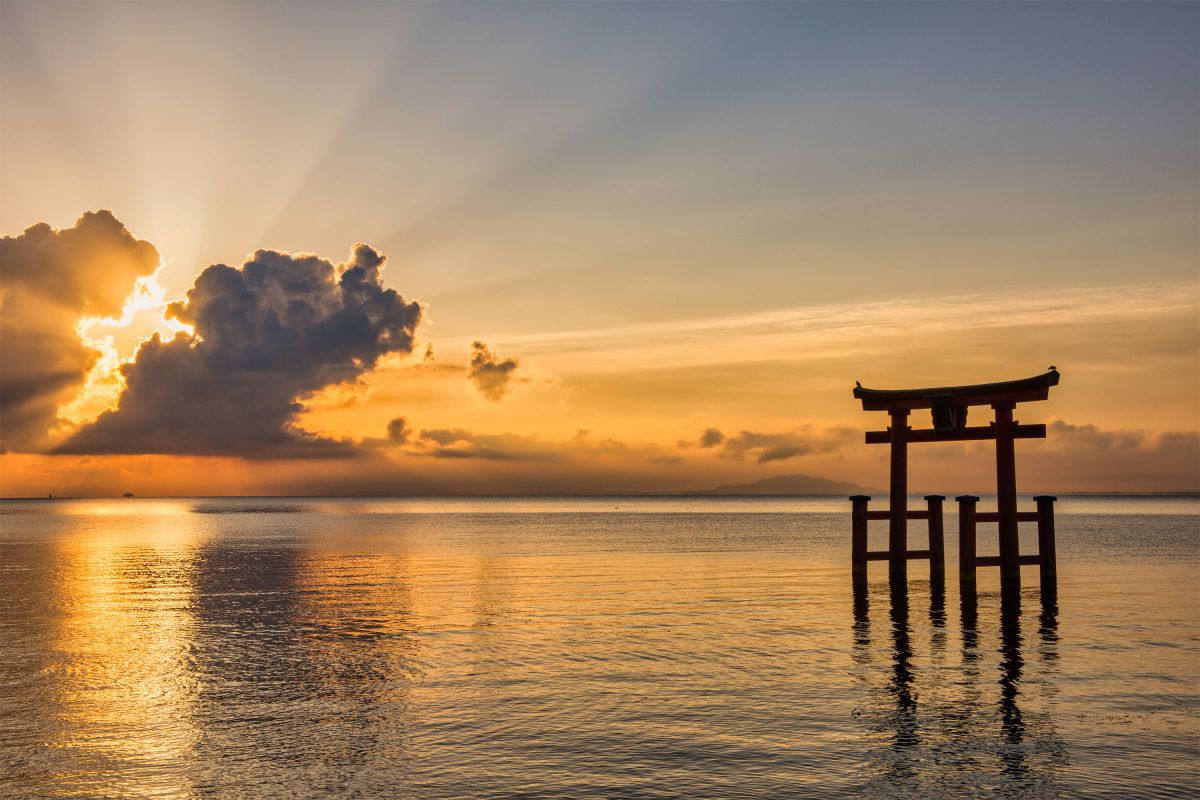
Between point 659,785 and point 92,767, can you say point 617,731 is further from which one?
point 92,767

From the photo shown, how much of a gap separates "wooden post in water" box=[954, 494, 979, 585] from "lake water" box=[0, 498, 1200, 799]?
1.20 m

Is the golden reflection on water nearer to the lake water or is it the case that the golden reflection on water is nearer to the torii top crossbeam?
the lake water

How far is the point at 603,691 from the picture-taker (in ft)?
48.5

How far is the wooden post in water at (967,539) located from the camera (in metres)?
28.3

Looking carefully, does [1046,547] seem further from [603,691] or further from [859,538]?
[603,691]

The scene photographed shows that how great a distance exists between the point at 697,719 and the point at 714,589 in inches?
667

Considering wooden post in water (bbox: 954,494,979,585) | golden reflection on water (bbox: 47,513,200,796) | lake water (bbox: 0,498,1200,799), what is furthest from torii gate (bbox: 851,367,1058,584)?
golden reflection on water (bbox: 47,513,200,796)

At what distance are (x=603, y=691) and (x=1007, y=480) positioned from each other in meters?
18.0

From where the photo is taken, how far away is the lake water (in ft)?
34.8

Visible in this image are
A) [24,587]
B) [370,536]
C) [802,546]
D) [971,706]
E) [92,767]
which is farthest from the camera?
[370,536]

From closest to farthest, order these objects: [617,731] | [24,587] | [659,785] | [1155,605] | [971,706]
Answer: [659,785]
[617,731]
[971,706]
[1155,605]
[24,587]

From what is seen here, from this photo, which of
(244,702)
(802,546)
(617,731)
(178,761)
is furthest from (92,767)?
(802,546)

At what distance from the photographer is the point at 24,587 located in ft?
109

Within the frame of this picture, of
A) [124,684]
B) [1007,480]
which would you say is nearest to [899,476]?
[1007,480]
